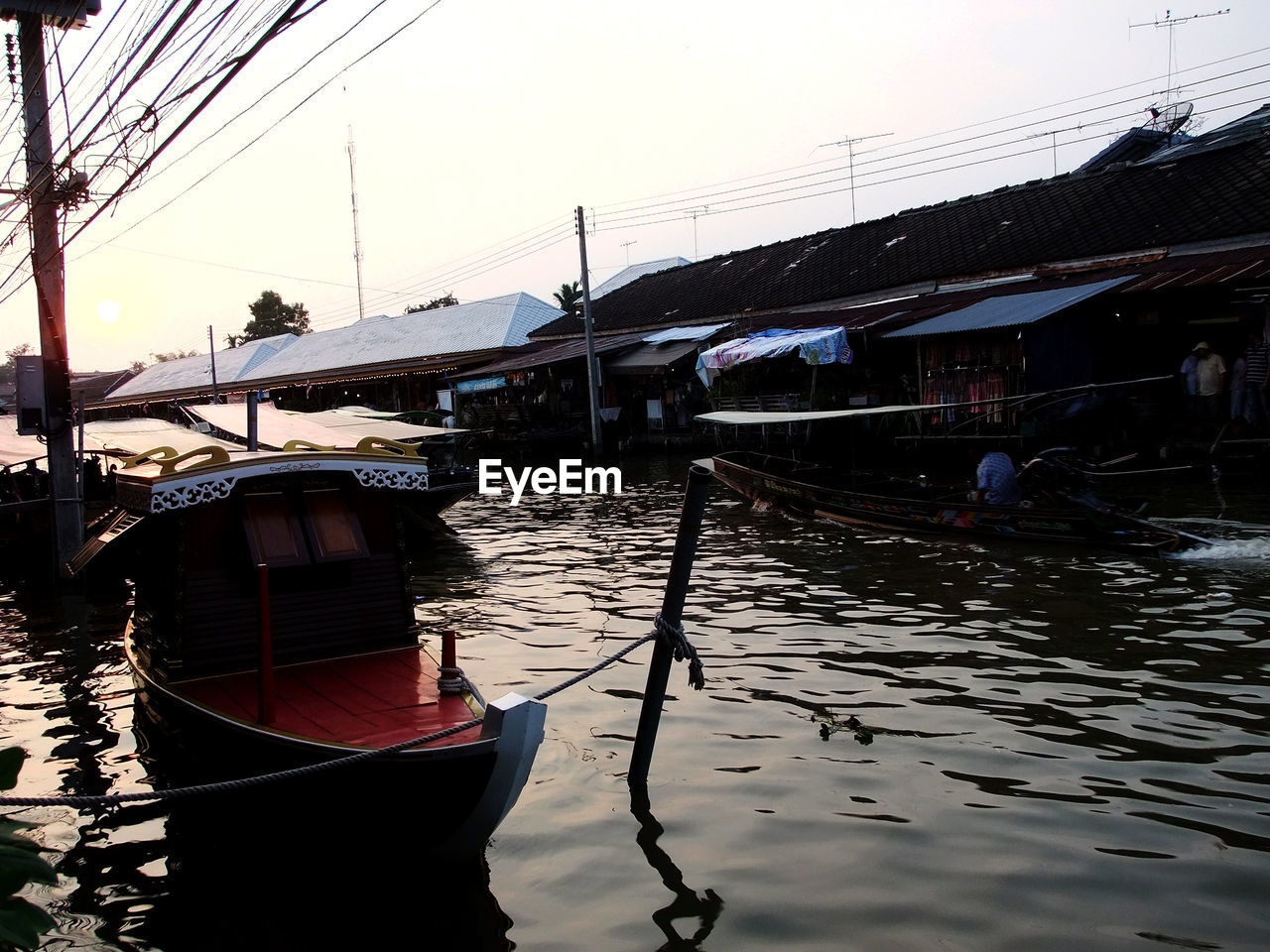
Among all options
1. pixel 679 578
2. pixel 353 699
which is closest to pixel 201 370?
pixel 353 699

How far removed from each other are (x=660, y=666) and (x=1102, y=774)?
2.51 meters

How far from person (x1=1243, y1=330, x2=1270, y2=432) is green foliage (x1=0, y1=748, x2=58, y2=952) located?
1640 centimetres

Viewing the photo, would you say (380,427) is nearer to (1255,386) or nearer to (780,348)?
(780,348)

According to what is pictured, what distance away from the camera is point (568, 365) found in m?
29.1

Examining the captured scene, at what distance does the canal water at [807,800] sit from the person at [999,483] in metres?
2.24

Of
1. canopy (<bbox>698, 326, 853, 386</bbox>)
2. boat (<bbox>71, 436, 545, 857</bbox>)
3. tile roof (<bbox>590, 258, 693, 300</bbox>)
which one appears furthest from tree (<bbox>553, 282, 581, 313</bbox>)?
boat (<bbox>71, 436, 545, 857</bbox>)

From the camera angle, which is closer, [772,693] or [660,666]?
[660,666]

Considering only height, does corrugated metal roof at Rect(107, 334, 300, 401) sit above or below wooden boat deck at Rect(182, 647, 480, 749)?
above

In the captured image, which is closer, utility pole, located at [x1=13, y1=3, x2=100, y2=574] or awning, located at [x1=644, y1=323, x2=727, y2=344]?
utility pole, located at [x1=13, y1=3, x2=100, y2=574]

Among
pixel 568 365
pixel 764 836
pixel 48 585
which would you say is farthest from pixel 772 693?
pixel 568 365

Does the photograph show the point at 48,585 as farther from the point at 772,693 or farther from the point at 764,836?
the point at 764,836

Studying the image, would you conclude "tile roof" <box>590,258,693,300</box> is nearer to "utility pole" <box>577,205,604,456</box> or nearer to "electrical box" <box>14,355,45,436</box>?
"utility pole" <box>577,205,604,456</box>

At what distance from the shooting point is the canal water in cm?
405

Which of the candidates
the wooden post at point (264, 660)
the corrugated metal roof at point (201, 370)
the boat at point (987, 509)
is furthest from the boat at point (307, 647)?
the corrugated metal roof at point (201, 370)
